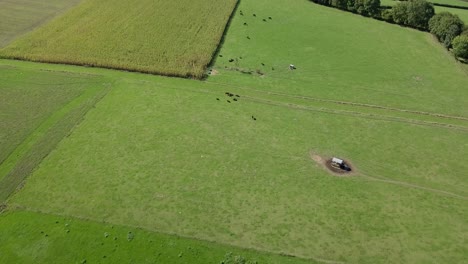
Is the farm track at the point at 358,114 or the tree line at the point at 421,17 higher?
the tree line at the point at 421,17

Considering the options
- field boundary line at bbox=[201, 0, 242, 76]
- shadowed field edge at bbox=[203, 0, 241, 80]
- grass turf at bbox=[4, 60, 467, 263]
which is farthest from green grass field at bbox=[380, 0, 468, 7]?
grass turf at bbox=[4, 60, 467, 263]

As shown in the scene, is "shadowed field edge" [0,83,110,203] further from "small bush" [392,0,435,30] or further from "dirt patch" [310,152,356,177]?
"small bush" [392,0,435,30]

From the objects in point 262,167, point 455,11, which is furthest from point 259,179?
point 455,11

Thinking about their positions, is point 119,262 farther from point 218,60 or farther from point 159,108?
point 218,60

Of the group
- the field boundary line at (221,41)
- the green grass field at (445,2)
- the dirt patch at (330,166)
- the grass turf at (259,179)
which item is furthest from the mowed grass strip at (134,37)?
the green grass field at (445,2)

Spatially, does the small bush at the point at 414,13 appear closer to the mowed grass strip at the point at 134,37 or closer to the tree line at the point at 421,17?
the tree line at the point at 421,17

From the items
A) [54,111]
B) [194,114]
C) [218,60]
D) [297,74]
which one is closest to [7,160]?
[54,111]
